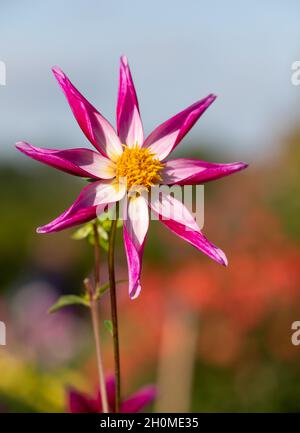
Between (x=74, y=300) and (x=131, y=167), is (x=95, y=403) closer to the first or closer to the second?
(x=74, y=300)

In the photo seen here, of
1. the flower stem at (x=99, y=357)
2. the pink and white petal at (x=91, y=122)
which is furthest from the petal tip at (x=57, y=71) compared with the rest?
the flower stem at (x=99, y=357)

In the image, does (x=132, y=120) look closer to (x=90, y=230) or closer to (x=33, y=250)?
(x=90, y=230)

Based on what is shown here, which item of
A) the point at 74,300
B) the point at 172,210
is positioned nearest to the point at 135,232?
the point at 172,210

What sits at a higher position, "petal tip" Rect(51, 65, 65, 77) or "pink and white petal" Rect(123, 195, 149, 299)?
"petal tip" Rect(51, 65, 65, 77)

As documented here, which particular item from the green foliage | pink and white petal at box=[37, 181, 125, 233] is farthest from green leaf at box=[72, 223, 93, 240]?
pink and white petal at box=[37, 181, 125, 233]

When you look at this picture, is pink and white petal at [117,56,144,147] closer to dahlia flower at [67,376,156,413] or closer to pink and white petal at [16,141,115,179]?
pink and white petal at [16,141,115,179]
